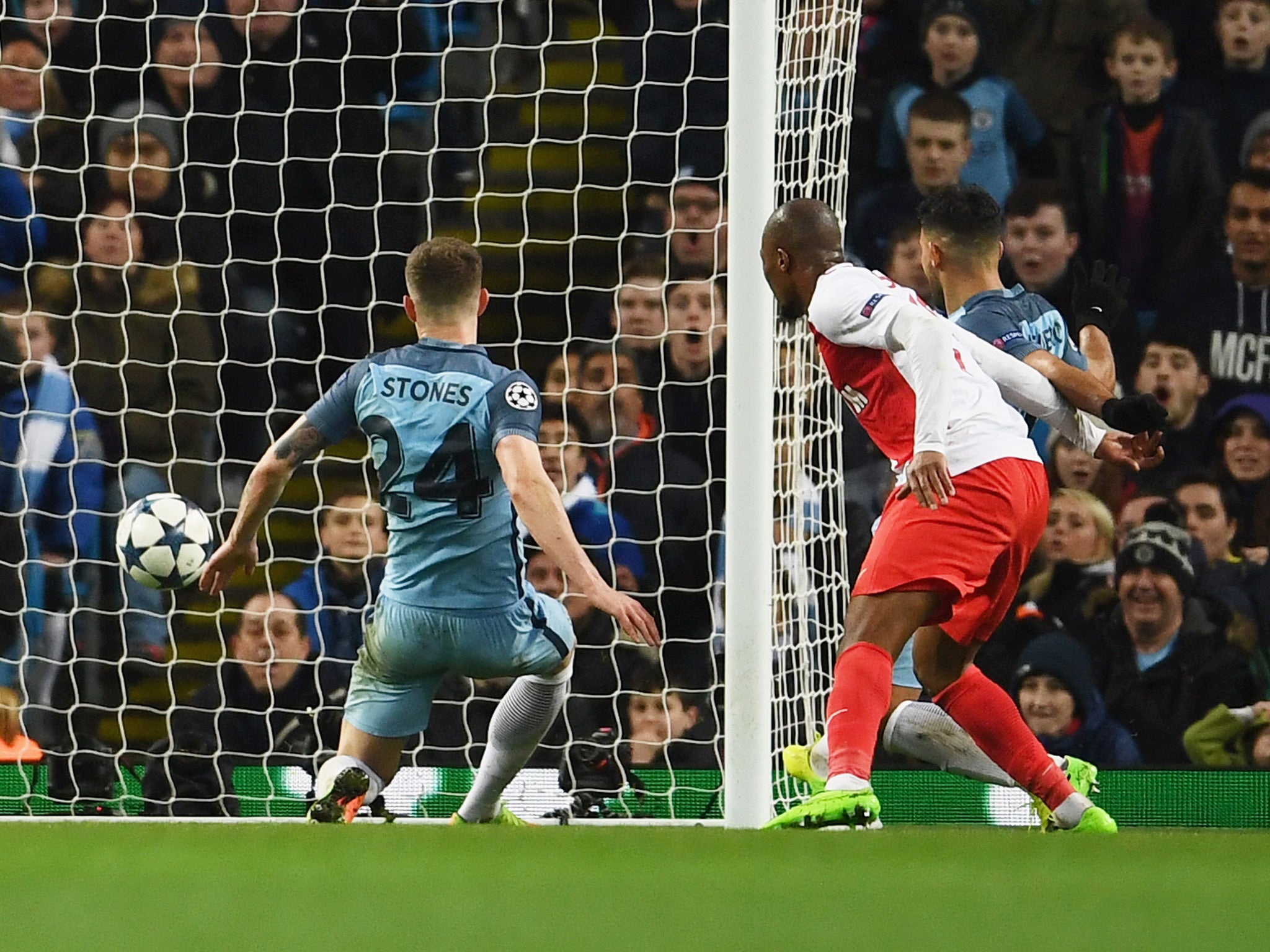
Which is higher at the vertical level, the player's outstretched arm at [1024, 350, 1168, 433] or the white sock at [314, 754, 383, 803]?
the player's outstretched arm at [1024, 350, 1168, 433]

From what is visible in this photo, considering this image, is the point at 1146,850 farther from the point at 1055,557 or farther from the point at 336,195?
the point at 336,195

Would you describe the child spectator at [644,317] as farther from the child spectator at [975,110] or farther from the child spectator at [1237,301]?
the child spectator at [1237,301]

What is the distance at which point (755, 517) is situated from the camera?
17.3 feet

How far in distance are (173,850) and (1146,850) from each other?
74.7 inches

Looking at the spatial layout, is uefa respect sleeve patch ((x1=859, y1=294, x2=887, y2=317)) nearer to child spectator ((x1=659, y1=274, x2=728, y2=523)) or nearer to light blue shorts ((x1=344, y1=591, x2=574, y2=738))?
light blue shorts ((x1=344, y1=591, x2=574, y2=738))

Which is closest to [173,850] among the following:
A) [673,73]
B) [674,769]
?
[674,769]

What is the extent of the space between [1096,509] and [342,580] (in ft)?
8.89

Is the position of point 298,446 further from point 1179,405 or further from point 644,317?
point 1179,405

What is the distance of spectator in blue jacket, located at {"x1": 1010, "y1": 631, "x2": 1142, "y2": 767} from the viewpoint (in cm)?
690

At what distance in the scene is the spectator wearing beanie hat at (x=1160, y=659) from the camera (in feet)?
22.8

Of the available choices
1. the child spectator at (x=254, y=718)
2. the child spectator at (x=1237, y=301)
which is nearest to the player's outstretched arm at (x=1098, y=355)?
the child spectator at (x=1237, y=301)

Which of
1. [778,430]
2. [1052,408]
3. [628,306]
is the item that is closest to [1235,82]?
[628,306]

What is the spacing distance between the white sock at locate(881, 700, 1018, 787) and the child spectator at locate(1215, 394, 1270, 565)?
1.90 m

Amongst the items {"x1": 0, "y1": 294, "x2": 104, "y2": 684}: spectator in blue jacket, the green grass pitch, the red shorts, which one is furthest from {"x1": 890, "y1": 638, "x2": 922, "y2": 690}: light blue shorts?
{"x1": 0, "y1": 294, "x2": 104, "y2": 684}: spectator in blue jacket
